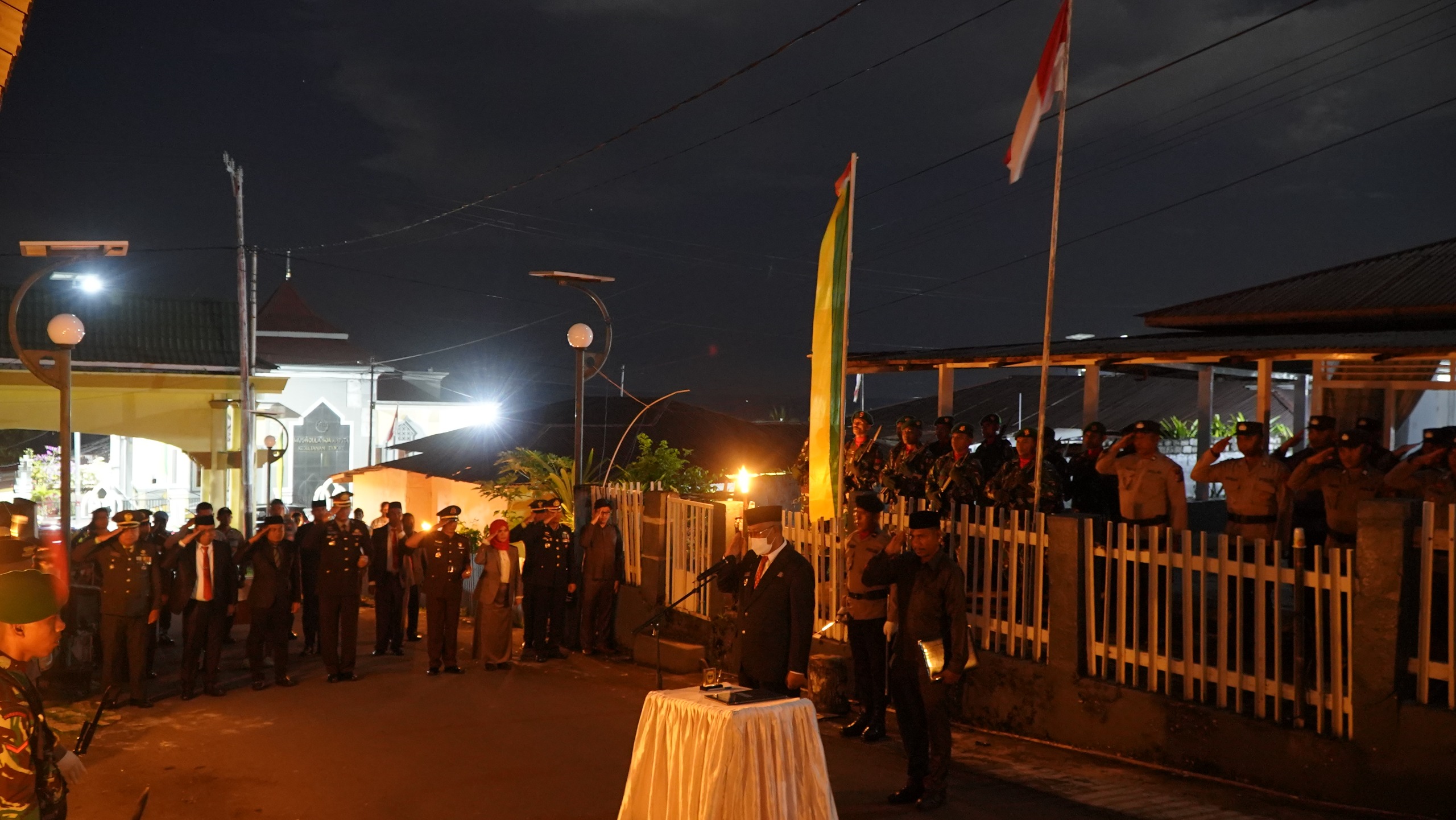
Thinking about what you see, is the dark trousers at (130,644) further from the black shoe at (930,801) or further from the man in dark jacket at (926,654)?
the black shoe at (930,801)

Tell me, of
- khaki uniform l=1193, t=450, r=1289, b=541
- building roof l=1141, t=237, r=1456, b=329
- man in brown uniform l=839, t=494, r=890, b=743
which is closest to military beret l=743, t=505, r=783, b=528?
man in brown uniform l=839, t=494, r=890, b=743

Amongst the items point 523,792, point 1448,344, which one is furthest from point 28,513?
point 1448,344

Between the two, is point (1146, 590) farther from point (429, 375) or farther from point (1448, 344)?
point (429, 375)

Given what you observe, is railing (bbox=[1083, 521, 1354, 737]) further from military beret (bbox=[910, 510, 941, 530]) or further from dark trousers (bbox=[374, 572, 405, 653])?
dark trousers (bbox=[374, 572, 405, 653])

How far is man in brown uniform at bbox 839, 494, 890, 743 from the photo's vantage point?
7984 mm

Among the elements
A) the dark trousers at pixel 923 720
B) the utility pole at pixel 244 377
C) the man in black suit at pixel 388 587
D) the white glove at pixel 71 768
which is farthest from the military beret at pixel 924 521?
the utility pole at pixel 244 377

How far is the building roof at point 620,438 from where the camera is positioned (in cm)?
1948

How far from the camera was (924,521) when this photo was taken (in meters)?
6.87

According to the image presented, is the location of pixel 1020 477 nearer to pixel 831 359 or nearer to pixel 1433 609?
pixel 831 359

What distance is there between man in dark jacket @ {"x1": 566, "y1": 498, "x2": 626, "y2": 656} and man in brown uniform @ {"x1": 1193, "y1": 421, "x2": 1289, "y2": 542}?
6.44m

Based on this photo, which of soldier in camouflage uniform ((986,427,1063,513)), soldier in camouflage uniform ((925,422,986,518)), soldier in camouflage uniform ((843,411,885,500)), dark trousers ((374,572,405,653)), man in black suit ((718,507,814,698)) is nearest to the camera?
man in black suit ((718,507,814,698))

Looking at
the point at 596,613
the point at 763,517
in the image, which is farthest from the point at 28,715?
the point at 596,613

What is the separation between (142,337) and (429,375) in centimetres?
2725

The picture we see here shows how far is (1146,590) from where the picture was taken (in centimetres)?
819
